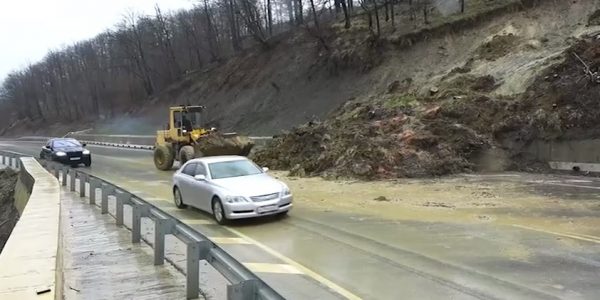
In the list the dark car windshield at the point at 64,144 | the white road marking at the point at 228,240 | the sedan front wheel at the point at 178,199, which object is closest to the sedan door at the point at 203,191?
the sedan front wheel at the point at 178,199

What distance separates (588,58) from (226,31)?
60.8 meters

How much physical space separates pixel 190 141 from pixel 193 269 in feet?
62.2

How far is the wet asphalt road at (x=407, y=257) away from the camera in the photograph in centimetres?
689

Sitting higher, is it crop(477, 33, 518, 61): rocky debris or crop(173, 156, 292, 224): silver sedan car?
crop(477, 33, 518, 61): rocky debris

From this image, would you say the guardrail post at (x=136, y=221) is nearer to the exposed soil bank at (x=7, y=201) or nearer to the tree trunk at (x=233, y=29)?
the exposed soil bank at (x=7, y=201)

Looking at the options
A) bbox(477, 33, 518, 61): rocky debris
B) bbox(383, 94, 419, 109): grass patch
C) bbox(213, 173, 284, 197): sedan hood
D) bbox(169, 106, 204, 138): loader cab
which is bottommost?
bbox(213, 173, 284, 197): sedan hood

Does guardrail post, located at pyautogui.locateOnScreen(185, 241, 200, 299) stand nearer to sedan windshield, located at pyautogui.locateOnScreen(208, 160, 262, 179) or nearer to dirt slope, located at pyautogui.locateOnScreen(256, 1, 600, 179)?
sedan windshield, located at pyautogui.locateOnScreen(208, 160, 262, 179)

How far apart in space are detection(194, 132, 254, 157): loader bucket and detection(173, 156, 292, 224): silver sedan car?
28.4 feet

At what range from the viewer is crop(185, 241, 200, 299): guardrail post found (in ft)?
21.2

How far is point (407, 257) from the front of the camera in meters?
8.55

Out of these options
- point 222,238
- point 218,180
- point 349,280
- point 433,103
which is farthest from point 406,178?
point 349,280

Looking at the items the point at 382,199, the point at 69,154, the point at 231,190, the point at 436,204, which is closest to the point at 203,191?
the point at 231,190

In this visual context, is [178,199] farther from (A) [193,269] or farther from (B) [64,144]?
(B) [64,144]

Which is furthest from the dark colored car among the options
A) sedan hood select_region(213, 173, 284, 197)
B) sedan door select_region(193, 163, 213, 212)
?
sedan hood select_region(213, 173, 284, 197)
